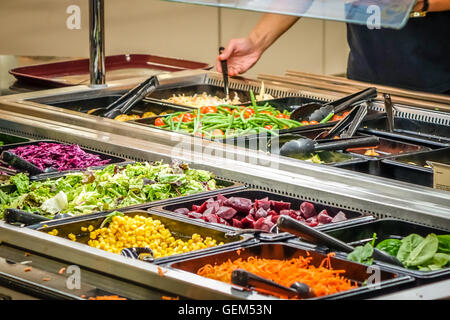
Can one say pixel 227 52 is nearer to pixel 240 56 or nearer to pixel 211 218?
pixel 240 56

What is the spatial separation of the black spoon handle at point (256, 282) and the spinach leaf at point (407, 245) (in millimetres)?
475

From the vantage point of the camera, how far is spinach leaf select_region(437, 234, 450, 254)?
2.45m

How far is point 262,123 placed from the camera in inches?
160

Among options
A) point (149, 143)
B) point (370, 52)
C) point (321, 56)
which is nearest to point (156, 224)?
point (149, 143)

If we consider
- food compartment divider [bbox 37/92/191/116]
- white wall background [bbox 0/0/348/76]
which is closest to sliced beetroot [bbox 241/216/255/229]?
food compartment divider [bbox 37/92/191/116]

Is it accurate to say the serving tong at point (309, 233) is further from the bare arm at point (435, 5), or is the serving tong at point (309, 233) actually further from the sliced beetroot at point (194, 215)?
the bare arm at point (435, 5)

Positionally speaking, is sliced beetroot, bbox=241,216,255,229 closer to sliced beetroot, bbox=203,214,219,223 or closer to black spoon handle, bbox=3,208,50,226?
sliced beetroot, bbox=203,214,219,223

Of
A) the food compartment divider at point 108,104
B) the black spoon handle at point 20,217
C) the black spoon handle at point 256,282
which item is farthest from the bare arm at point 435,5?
the black spoon handle at point 256,282

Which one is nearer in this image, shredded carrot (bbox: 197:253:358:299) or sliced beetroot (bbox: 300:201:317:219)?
shredded carrot (bbox: 197:253:358:299)

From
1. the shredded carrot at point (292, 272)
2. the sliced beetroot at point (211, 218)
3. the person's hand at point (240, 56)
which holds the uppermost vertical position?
the person's hand at point (240, 56)

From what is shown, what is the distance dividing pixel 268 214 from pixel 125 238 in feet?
1.74

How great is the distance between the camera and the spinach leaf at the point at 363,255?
7.74 feet

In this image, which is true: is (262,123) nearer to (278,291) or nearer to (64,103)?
(64,103)

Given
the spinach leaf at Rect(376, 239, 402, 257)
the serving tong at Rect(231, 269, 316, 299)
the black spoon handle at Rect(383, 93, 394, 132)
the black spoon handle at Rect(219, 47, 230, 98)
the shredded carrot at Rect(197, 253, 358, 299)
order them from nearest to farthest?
the serving tong at Rect(231, 269, 316, 299) < the shredded carrot at Rect(197, 253, 358, 299) < the spinach leaf at Rect(376, 239, 402, 257) < the black spoon handle at Rect(383, 93, 394, 132) < the black spoon handle at Rect(219, 47, 230, 98)
